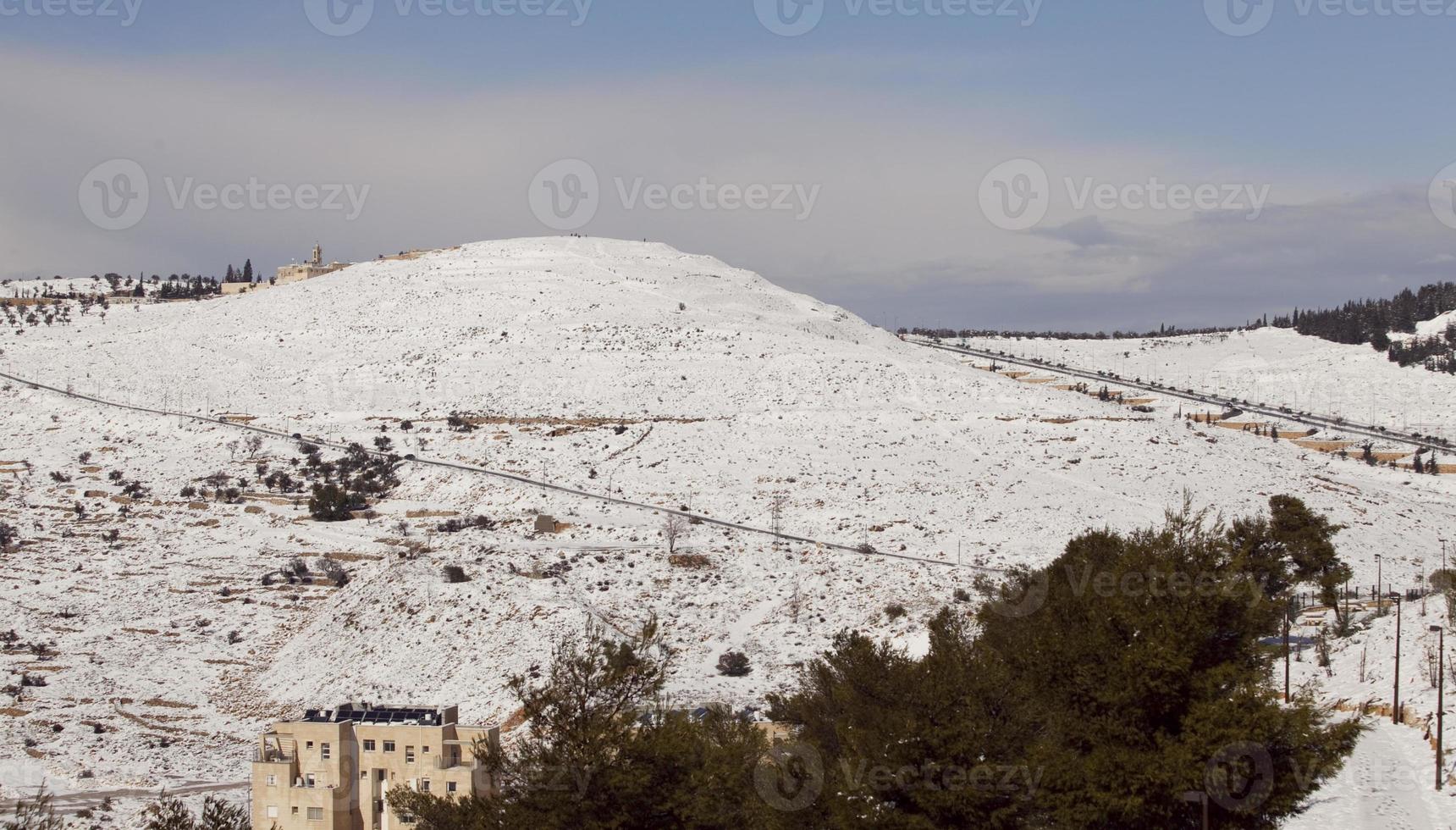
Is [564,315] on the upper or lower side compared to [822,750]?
upper

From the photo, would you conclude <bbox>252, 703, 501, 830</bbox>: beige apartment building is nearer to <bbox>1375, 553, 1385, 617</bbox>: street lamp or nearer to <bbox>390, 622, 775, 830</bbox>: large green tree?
<bbox>390, 622, 775, 830</bbox>: large green tree

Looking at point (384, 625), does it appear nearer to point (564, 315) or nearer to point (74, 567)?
point (74, 567)

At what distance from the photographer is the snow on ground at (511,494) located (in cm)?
4962

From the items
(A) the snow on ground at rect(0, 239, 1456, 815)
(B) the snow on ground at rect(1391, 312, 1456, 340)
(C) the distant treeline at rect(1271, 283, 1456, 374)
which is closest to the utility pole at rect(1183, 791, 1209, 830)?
(A) the snow on ground at rect(0, 239, 1456, 815)

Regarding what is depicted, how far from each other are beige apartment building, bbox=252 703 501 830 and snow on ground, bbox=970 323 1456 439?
325ft

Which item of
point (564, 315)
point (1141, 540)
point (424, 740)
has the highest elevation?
point (564, 315)

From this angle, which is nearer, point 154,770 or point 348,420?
point 154,770

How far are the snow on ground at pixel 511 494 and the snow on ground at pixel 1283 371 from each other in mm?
32876

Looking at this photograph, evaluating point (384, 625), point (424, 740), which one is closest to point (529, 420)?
point (384, 625)

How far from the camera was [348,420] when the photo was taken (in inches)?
3595

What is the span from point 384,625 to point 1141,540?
3439cm

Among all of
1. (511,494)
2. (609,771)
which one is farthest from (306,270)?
(609,771)

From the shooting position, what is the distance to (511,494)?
70.1 m

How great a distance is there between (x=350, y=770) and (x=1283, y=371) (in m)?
131
